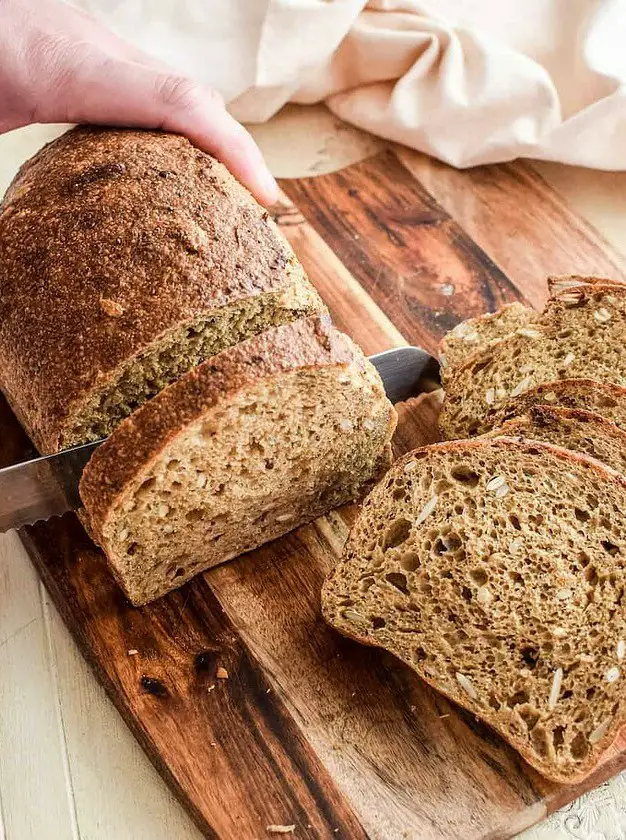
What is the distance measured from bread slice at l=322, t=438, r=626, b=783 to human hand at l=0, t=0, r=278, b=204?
4.33 feet

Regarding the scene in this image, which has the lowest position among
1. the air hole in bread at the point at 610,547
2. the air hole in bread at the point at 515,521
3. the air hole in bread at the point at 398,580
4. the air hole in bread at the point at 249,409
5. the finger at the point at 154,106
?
the air hole in bread at the point at 398,580

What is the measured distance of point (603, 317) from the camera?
3414 millimetres

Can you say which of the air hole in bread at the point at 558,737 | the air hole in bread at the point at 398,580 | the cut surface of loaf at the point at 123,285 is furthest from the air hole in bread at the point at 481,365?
the air hole in bread at the point at 558,737

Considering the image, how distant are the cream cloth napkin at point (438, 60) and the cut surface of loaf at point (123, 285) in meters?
1.31

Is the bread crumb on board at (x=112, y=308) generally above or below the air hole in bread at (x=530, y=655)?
above

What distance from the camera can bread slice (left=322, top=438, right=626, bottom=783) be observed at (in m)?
2.85

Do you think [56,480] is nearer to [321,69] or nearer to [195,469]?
[195,469]

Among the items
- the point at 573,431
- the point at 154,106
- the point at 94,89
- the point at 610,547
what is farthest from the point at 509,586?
the point at 94,89

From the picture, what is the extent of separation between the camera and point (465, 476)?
120 inches

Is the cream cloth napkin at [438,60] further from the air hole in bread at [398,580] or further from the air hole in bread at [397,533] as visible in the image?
the air hole in bread at [398,580]

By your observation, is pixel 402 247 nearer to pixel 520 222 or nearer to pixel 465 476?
pixel 520 222

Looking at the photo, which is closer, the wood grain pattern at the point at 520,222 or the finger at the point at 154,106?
the finger at the point at 154,106

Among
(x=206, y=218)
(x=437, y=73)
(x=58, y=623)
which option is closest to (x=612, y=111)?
(x=437, y=73)

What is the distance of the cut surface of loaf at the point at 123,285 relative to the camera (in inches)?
119
